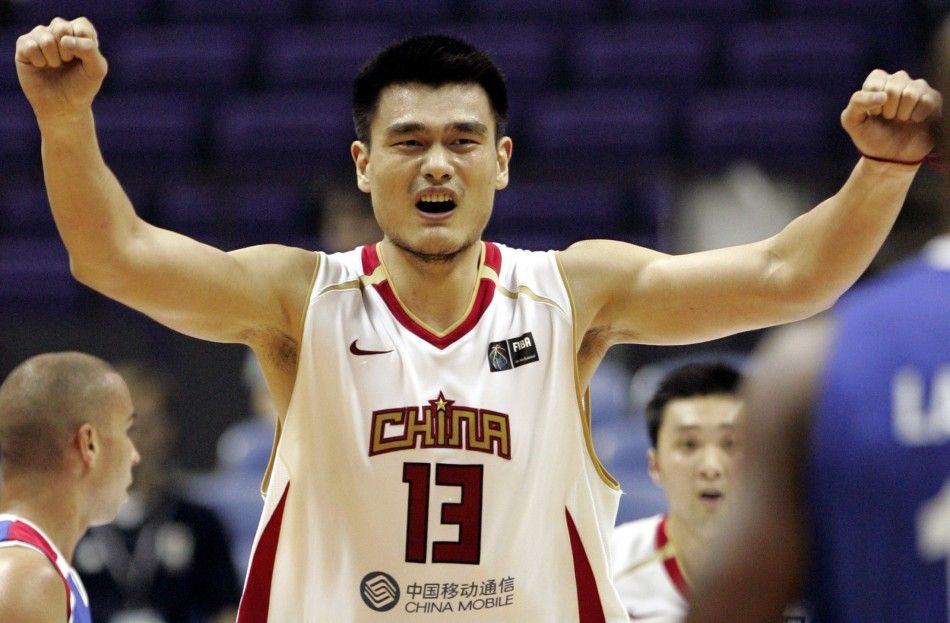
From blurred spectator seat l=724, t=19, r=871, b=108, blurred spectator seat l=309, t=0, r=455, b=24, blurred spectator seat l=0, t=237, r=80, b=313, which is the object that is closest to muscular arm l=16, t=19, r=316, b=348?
blurred spectator seat l=0, t=237, r=80, b=313

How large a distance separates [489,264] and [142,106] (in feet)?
28.4

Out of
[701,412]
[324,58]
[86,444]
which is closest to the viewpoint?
[86,444]

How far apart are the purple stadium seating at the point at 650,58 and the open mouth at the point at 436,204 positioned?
8367mm

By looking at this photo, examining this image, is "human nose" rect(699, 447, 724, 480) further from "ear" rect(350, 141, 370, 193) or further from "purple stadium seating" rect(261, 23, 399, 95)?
"purple stadium seating" rect(261, 23, 399, 95)

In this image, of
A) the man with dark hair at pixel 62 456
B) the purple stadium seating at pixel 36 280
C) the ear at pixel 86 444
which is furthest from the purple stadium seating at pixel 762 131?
the ear at pixel 86 444

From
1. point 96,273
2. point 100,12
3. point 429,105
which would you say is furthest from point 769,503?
point 100,12

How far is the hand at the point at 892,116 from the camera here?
3.37m

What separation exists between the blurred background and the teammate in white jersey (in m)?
4.56

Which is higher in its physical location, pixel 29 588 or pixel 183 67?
pixel 183 67

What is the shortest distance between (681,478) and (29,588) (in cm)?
280

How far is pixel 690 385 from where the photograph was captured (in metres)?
5.98

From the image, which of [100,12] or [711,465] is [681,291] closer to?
[711,465]

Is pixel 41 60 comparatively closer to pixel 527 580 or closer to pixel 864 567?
pixel 527 580

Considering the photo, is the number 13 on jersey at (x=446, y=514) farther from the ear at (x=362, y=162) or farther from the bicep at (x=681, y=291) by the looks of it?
the ear at (x=362, y=162)
